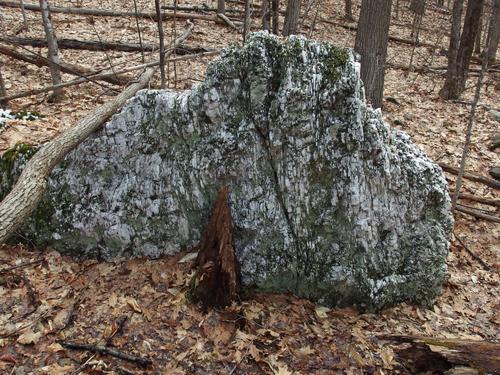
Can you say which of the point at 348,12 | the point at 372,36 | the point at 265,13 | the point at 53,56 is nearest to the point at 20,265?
the point at 53,56

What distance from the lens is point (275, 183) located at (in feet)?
14.5

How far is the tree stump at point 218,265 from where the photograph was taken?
426cm

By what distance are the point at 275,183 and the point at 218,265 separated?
3.44 feet

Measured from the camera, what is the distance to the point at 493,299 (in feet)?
16.5

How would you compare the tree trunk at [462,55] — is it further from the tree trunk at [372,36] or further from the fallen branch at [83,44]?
the fallen branch at [83,44]

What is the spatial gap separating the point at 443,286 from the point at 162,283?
3420 mm

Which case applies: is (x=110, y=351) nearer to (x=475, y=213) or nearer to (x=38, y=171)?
(x=38, y=171)

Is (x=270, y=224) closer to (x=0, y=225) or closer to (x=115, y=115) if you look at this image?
(x=115, y=115)

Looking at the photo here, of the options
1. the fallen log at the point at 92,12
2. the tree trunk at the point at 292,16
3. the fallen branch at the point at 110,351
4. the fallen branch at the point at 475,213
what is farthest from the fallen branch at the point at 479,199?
the fallen log at the point at 92,12

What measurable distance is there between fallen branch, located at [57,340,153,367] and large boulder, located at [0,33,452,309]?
1200mm

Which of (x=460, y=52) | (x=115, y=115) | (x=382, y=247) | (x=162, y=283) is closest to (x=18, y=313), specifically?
(x=162, y=283)

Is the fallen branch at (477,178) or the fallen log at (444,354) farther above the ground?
the fallen branch at (477,178)

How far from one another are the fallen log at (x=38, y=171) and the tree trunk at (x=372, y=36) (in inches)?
196

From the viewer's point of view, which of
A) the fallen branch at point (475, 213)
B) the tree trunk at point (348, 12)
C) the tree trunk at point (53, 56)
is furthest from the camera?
the tree trunk at point (348, 12)
